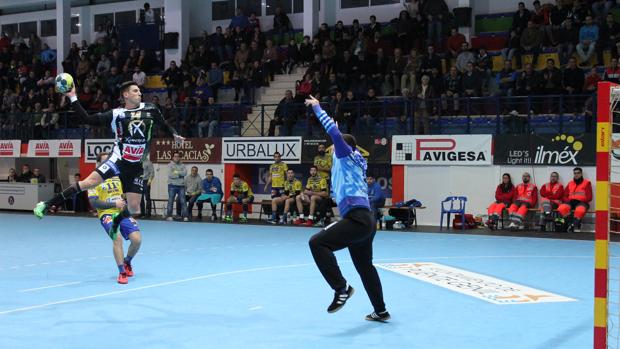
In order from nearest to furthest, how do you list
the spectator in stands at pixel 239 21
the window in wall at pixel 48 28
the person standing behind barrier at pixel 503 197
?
the person standing behind barrier at pixel 503 197 < the spectator in stands at pixel 239 21 < the window in wall at pixel 48 28

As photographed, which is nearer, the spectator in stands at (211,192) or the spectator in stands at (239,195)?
the spectator in stands at (239,195)

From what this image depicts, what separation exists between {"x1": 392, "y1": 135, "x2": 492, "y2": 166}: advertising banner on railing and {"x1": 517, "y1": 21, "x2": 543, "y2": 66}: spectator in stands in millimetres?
3620

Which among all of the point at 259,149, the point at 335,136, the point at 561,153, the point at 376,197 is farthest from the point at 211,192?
the point at 335,136

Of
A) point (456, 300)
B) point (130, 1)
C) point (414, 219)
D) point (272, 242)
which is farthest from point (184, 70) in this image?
point (456, 300)

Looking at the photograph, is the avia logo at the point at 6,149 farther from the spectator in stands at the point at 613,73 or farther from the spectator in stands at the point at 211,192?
the spectator in stands at the point at 613,73

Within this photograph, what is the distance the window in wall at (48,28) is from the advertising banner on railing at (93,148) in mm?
13948

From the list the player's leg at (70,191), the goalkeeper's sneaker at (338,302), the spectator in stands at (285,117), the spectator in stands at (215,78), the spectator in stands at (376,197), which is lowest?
the goalkeeper's sneaker at (338,302)

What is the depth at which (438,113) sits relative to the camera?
20969mm

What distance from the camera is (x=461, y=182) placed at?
2075 centimetres

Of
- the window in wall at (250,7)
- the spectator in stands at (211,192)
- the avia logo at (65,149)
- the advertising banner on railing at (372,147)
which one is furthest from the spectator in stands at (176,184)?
the window in wall at (250,7)

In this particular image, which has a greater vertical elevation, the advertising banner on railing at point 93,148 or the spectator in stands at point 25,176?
the advertising banner on railing at point 93,148

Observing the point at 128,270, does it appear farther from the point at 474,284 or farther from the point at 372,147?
the point at 372,147

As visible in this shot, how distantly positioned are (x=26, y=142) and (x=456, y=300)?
78.7 feet

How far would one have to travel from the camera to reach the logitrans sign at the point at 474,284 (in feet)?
28.6
